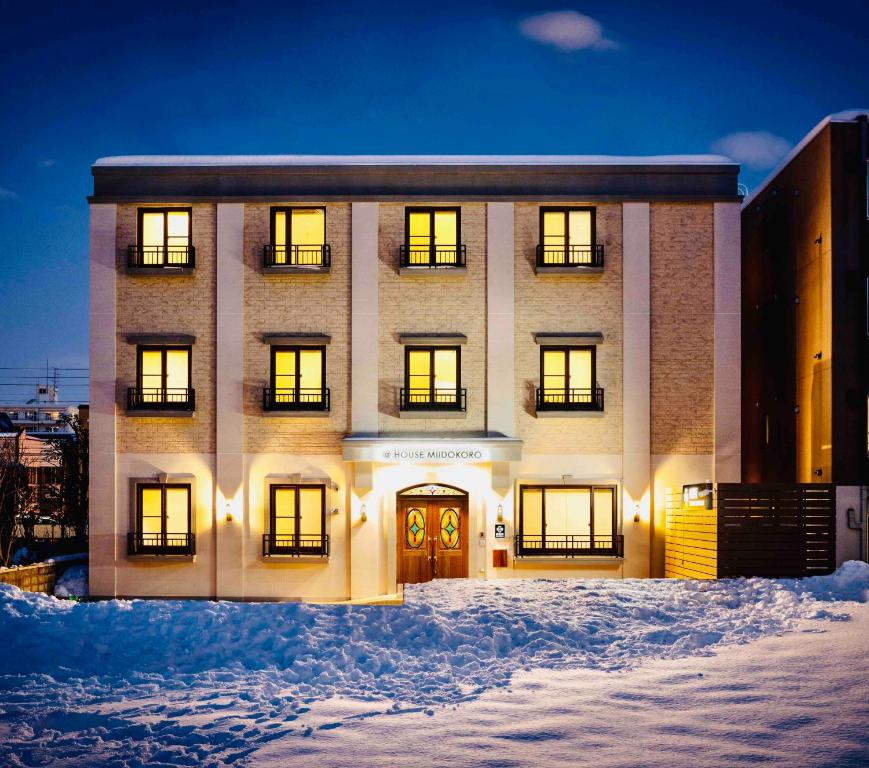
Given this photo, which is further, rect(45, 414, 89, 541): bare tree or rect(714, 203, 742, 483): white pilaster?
rect(45, 414, 89, 541): bare tree

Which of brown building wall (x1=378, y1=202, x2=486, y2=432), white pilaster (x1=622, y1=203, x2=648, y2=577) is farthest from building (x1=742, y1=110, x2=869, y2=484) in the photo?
brown building wall (x1=378, y1=202, x2=486, y2=432)

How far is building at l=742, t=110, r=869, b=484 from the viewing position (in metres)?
17.0

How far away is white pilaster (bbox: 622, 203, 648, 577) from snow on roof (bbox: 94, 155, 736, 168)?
136 centimetres

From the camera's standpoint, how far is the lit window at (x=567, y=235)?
1778cm

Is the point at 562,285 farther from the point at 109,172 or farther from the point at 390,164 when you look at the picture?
the point at 109,172

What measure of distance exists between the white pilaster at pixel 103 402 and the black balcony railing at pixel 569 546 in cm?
1031

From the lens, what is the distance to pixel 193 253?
58.4ft

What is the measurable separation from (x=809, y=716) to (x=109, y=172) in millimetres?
18742

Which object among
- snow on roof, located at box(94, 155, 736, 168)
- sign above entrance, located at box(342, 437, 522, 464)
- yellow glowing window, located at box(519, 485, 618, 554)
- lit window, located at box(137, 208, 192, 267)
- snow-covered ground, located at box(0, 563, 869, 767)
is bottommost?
snow-covered ground, located at box(0, 563, 869, 767)

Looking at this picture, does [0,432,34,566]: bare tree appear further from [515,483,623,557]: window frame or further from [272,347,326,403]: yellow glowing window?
[515,483,623,557]: window frame

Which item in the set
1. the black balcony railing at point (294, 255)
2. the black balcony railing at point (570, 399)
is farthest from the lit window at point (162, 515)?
the black balcony railing at point (570, 399)

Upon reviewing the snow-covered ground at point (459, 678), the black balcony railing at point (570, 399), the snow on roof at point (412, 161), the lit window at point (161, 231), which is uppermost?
the snow on roof at point (412, 161)

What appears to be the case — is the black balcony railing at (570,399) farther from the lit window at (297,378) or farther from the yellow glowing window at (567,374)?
the lit window at (297,378)

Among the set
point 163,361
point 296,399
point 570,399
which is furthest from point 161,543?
point 570,399
